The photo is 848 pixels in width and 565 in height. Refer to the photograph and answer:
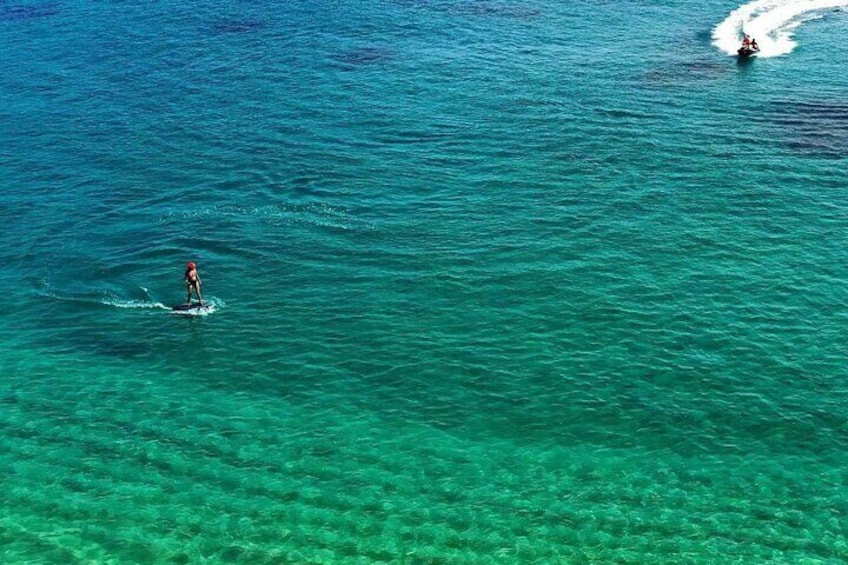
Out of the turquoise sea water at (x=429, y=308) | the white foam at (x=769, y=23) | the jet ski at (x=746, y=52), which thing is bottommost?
the turquoise sea water at (x=429, y=308)

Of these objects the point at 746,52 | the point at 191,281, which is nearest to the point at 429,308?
the point at 191,281

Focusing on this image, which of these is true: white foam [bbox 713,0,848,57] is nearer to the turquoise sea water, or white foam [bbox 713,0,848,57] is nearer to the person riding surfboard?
the turquoise sea water

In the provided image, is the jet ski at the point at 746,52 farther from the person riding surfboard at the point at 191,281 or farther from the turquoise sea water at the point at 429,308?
the person riding surfboard at the point at 191,281

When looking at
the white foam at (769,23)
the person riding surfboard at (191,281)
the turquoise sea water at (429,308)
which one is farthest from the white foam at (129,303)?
the white foam at (769,23)

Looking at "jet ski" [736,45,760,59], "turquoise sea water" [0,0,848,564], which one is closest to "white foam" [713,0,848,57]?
"jet ski" [736,45,760,59]

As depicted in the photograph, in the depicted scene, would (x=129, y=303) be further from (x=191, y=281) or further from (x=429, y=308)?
(x=429, y=308)

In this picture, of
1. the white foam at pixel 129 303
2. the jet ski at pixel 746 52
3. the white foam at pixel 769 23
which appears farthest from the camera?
the white foam at pixel 769 23

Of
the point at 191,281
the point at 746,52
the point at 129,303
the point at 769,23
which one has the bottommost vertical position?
the point at 129,303
